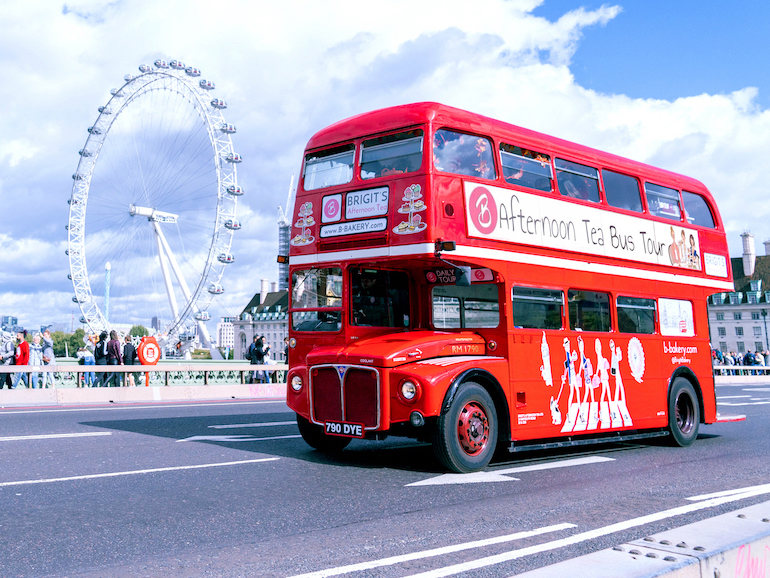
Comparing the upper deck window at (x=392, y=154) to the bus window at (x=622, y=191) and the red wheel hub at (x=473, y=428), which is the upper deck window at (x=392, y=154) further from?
→ the bus window at (x=622, y=191)

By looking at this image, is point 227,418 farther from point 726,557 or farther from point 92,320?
point 92,320

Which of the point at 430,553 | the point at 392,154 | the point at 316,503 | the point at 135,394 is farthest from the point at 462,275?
the point at 135,394

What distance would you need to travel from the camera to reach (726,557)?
3682 millimetres

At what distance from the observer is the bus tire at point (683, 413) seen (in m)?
11.5

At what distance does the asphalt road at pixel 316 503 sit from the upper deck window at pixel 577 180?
349 cm

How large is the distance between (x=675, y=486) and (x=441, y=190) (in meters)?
3.89

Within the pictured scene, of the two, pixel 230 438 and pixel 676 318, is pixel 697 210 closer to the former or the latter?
pixel 676 318

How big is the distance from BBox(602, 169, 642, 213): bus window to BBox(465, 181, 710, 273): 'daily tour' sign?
0.19 meters

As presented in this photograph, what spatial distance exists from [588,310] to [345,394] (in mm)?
3809

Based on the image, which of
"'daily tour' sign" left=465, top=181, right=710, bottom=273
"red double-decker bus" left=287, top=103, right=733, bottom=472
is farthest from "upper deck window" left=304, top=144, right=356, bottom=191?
"'daily tour' sign" left=465, top=181, right=710, bottom=273

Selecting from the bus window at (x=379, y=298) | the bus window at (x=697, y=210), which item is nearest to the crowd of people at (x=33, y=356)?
the bus window at (x=379, y=298)

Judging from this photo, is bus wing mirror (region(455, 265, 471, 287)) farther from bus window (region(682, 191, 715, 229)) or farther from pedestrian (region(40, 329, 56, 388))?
pedestrian (region(40, 329, 56, 388))

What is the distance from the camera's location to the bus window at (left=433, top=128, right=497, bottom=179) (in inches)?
335

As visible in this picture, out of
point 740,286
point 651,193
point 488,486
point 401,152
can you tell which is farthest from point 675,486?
point 740,286
